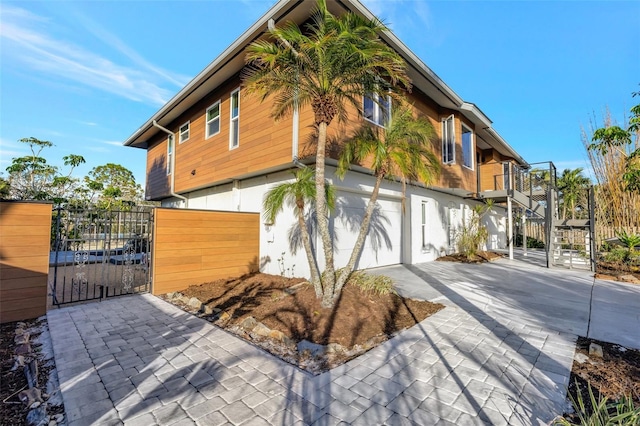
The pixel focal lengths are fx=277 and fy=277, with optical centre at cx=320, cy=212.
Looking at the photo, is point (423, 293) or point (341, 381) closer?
point (341, 381)

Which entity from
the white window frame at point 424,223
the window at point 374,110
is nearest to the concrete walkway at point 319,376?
the window at point 374,110

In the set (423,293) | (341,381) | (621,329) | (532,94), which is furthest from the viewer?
(532,94)

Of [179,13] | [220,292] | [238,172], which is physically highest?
[179,13]

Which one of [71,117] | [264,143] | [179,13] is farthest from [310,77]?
[71,117]

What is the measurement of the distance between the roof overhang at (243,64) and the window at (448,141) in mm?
560

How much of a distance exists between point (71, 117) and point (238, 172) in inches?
354

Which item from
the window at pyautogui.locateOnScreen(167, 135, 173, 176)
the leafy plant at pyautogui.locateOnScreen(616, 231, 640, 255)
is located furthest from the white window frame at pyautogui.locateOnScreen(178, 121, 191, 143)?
the leafy plant at pyautogui.locateOnScreen(616, 231, 640, 255)

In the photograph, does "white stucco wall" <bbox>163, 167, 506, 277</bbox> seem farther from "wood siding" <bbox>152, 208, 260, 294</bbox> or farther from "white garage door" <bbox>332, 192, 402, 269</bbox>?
"wood siding" <bbox>152, 208, 260, 294</bbox>

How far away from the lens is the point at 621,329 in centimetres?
393

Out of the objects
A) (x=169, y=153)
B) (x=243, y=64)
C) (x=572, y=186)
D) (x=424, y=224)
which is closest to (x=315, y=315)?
(x=243, y=64)

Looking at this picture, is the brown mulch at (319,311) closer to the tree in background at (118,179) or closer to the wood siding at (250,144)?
the wood siding at (250,144)

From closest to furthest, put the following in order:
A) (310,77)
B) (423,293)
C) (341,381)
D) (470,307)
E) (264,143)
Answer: (341,381), (310,77), (470,307), (423,293), (264,143)

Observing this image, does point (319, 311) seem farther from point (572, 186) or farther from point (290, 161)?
point (572, 186)

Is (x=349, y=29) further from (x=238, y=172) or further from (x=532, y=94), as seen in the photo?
(x=532, y=94)
